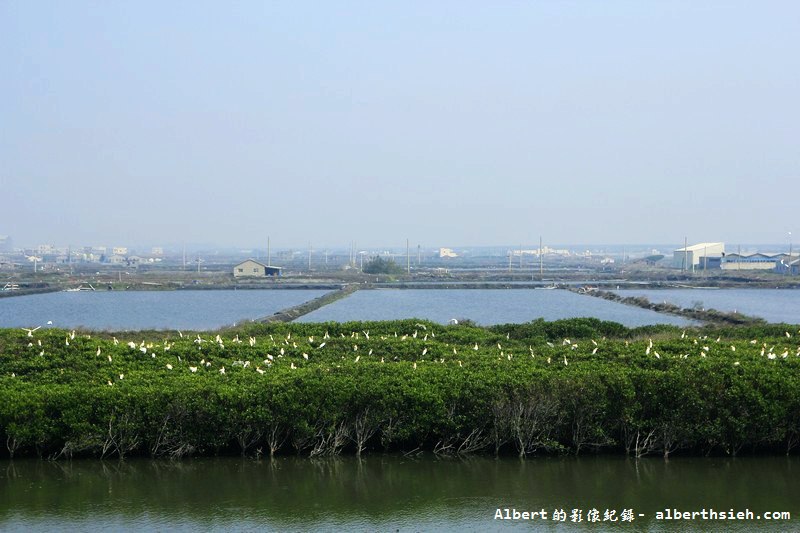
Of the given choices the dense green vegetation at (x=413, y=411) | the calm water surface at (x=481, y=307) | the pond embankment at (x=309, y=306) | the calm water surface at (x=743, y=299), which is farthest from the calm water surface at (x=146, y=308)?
the calm water surface at (x=743, y=299)

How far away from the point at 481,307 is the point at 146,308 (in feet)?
58.8

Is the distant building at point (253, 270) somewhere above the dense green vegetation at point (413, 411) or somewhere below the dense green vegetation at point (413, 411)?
above

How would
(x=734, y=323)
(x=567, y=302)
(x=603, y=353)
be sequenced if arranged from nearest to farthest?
(x=603, y=353), (x=734, y=323), (x=567, y=302)

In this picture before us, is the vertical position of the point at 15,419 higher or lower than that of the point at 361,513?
higher

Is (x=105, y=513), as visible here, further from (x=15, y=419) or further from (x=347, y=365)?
(x=347, y=365)

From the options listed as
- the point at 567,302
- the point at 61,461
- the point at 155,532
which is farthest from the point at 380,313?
the point at 155,532

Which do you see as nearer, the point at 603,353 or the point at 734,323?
the point at 603,353

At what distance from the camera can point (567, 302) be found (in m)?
54.6

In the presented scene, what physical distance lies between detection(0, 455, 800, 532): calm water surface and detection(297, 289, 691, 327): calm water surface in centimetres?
2428

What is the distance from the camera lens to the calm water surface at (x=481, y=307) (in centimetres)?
4162

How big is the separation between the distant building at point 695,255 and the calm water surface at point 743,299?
98.0 feet

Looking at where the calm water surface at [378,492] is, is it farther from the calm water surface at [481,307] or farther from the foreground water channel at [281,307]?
the calm water surface at [481,307]

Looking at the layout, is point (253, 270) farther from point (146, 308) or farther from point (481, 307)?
point (481, 307)

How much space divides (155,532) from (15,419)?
4064mm
